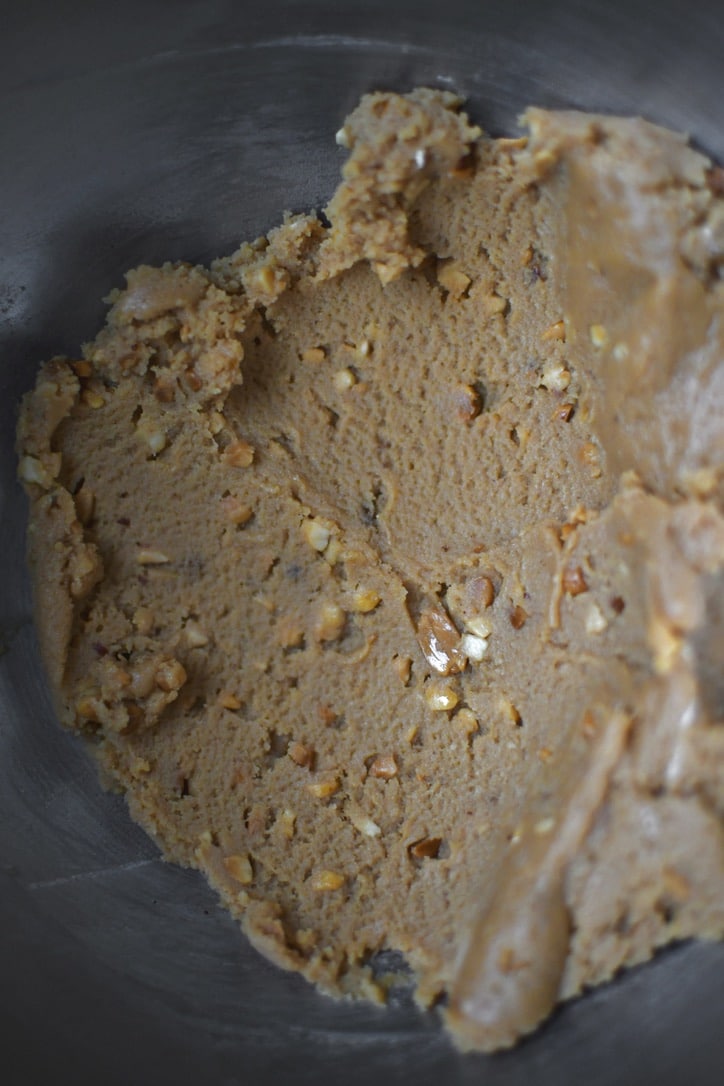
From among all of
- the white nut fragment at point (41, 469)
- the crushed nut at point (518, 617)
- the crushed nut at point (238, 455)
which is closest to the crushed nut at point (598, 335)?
the crushed nut at point (518, 617)

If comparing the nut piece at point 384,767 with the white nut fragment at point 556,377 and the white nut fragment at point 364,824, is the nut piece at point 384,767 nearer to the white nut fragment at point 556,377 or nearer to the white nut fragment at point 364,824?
the white nut fragment at point 364,824

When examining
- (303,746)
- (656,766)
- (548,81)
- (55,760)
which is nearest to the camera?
(656,766)

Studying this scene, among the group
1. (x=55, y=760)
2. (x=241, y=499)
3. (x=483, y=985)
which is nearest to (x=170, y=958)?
(x=55, y=760)

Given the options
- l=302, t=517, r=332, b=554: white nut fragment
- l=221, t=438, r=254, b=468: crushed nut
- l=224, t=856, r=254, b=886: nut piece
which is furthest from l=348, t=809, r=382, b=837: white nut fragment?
l=221, t=438, r=254, b=468: crushed nut

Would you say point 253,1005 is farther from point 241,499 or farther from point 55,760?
point 241,499

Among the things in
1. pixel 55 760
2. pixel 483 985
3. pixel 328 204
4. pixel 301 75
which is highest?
pixel 301 75

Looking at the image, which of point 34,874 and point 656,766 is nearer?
point 656,766

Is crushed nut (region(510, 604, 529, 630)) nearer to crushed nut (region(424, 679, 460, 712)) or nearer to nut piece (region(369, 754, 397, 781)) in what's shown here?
crushed nut (region(424, 679, 460, 712))
